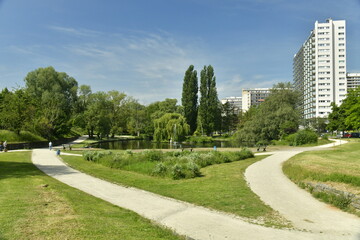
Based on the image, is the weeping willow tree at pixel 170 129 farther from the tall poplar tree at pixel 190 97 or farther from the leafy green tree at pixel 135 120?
the leafy green tree at pixel 135 120

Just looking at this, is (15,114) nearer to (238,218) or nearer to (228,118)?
(238,218)

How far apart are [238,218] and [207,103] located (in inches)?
2340

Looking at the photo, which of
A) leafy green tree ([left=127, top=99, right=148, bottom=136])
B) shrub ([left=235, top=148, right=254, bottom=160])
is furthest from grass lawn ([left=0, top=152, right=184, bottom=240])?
leafy green tree ([left=127, top=99, right=148, bottom=136])

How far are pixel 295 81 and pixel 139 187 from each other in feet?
444

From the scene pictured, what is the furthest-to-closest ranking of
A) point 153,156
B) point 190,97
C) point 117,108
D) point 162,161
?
1. point 117,108
2. point 190,97
3. point 153,156
4. point 162,161

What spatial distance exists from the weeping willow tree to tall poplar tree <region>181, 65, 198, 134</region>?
10.8 metres

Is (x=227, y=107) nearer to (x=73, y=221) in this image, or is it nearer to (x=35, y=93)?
(x=35, y=93)

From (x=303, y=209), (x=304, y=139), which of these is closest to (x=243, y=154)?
(x=303, y=209)

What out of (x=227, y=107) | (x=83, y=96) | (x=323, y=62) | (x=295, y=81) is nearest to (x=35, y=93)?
(x=83, y=96)

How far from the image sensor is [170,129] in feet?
176

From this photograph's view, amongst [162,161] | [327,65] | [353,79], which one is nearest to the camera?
[162,161]

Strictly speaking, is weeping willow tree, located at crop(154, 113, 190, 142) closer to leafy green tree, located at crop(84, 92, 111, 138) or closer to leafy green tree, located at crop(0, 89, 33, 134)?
leafy green tree, located at crop(84, 92, 111, 138)

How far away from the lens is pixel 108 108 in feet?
225

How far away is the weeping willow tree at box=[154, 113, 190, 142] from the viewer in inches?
2103
